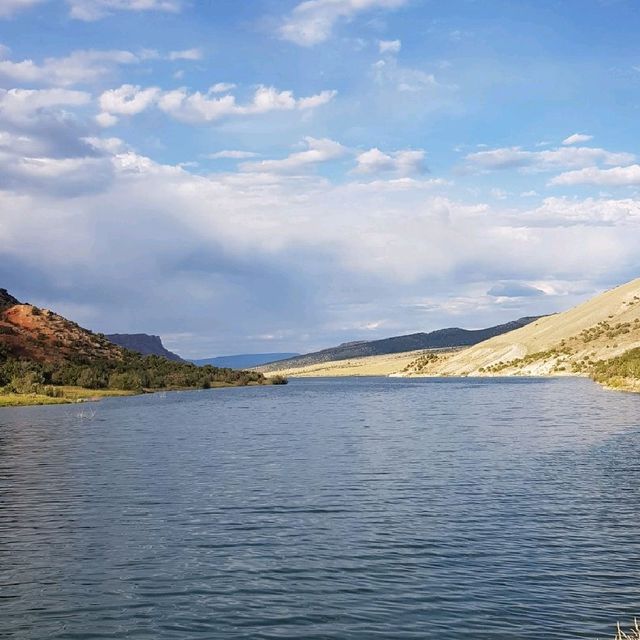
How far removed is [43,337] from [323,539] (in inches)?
5781

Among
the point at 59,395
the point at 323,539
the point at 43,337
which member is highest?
the point at 43,337

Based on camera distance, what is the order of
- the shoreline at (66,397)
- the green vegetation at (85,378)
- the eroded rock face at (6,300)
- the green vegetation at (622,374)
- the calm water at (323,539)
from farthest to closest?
the eroded rock face at (6,300) < the green vegetation at (85,378) < the green vegetation at (622,374) < the shoreline at (66,397) < the calm water at (323,539)

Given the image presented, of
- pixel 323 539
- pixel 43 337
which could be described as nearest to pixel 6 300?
pixel 43 337

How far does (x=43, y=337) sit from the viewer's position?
162 meters

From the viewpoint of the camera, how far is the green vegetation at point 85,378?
123 meters

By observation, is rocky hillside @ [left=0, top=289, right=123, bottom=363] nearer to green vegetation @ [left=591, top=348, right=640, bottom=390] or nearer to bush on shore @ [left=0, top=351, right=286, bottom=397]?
bush on shore @ [left=0, top=351, right=286, bottom=397]

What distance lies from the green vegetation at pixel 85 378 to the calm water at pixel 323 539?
72228mm

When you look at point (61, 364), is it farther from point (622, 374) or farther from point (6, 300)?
point (622, 374)

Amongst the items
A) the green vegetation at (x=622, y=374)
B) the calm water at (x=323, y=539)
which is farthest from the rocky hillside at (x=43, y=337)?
the calm water at (x=323, y=539)

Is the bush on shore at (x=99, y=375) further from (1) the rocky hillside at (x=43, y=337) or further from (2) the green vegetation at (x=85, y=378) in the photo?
(1) the rocky hillside at (x=43, y=337)

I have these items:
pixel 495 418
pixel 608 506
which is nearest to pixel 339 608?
pixel 608 506

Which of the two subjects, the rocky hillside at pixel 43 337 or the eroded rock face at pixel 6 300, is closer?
the rocky hillside at pixel 43 337

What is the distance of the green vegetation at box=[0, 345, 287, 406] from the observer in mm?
122625

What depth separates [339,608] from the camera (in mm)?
19016
